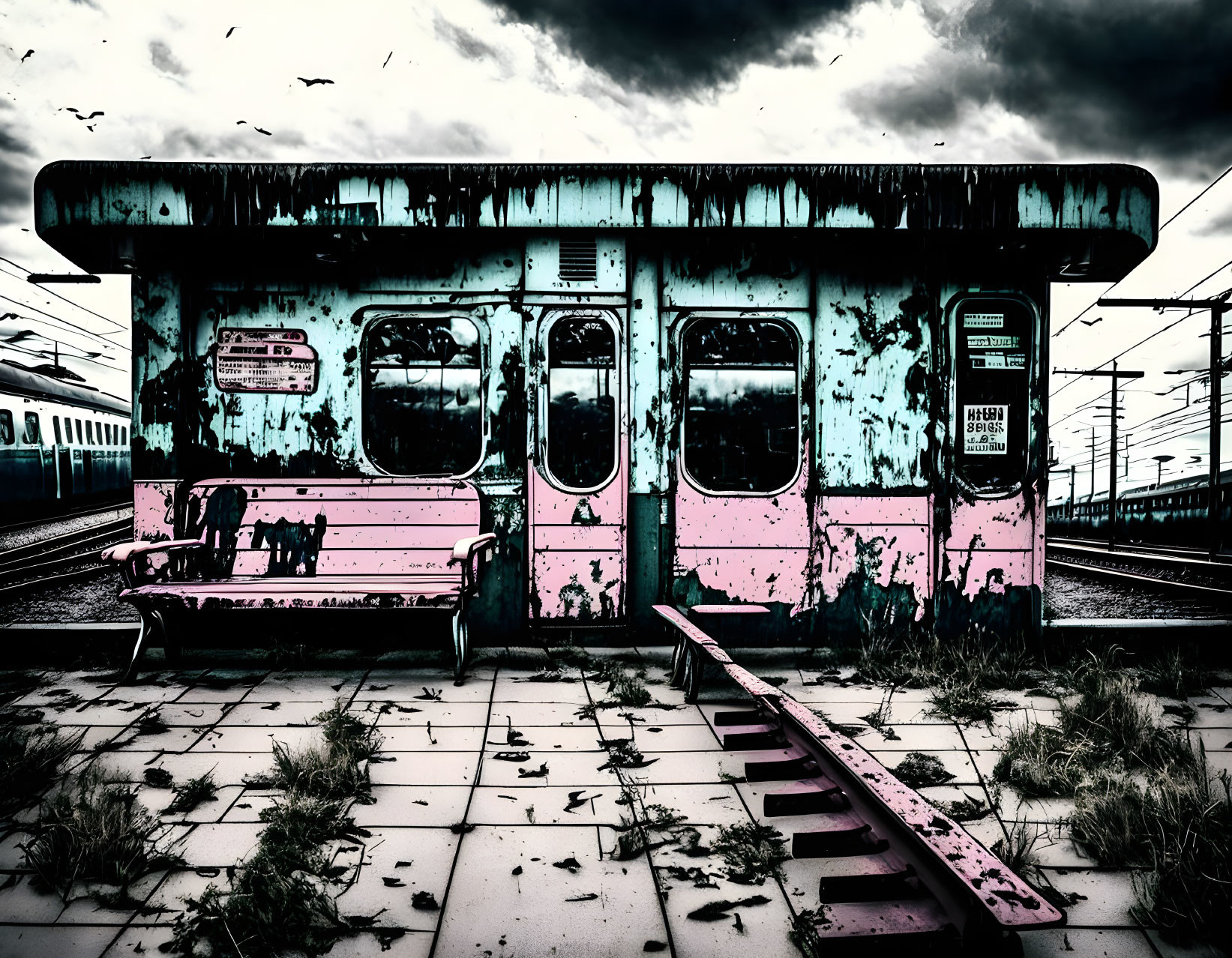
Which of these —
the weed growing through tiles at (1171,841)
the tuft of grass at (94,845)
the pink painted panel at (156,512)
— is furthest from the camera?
the pink painted panel at (156,512)

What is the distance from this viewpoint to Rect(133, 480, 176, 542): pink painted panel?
4.90 meters

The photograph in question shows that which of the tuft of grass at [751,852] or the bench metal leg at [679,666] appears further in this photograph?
the bench metal leg at [679,666]

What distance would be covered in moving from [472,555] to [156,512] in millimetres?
2310

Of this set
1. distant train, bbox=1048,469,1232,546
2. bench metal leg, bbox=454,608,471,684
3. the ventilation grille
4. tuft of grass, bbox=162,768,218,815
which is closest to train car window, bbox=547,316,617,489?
the ventilation grille

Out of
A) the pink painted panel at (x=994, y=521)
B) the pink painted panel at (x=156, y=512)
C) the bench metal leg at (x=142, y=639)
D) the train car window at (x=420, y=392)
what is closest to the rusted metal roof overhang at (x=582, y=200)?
the train car window at (x=420, y=392)

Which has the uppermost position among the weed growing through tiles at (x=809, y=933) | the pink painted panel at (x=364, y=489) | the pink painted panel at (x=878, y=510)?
the pink painted panel at (x=364, y=489)

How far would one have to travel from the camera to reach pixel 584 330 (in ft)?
16.6

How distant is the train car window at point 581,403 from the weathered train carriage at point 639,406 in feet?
0.05

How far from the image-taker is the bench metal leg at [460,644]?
432 cm

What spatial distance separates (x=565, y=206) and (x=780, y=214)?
1.41 meters

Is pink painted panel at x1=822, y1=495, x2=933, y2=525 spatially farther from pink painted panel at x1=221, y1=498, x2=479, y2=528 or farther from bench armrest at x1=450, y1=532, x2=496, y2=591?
pink painted panel at x1=221, y1=498, x2=479, y2=528

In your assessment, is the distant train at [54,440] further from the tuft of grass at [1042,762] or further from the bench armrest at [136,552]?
the tuft of grass at [1042,762]

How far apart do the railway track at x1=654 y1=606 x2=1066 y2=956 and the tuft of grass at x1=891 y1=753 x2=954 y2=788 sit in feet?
1.40

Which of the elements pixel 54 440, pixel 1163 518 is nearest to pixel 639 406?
pixel 54 440
